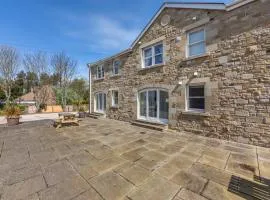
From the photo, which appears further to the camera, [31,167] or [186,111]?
[186,111]

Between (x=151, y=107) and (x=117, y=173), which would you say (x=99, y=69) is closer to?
(x=151, y=107)

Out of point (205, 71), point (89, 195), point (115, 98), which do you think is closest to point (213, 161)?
point (89, 195)

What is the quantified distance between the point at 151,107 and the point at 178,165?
17.6ft

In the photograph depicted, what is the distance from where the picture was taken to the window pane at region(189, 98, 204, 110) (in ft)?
21.9

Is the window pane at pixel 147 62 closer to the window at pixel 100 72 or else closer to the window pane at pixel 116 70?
the window pane at pixel 116 70

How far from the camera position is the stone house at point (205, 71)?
5.05m

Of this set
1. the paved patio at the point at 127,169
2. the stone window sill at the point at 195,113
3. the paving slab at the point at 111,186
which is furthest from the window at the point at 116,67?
the paving slab at the point at 111,186

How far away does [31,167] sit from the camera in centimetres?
372

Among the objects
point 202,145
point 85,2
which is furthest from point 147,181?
point 85,2

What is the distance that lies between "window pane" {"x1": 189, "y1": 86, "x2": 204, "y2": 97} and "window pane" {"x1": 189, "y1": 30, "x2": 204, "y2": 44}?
2.29 meters

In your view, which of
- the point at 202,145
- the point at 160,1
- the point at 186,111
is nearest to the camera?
the point at 202,145

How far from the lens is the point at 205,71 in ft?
20.8

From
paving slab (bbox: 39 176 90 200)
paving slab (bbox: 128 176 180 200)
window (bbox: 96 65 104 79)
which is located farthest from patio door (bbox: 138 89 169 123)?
paving slab (bbox: 39 176 90 200)

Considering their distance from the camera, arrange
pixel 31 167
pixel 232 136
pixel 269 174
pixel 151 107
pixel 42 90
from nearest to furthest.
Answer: pixel 269 174
pixel 31 167
pixel 232 136
pixel 151 107
pixel 42 90
